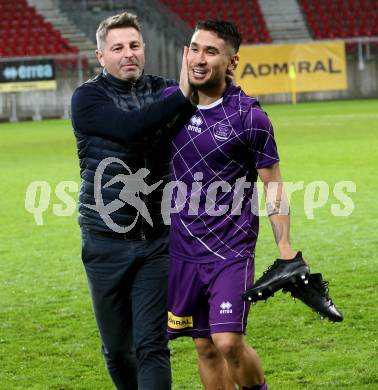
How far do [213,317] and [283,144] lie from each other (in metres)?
15.6

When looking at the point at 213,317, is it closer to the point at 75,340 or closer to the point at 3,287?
the point at 75,340

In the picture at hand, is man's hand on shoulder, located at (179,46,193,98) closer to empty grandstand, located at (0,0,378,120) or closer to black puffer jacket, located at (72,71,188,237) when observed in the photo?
black puffer jacket, located at (72,71,188,237)

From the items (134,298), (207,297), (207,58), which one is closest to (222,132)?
(207,58)

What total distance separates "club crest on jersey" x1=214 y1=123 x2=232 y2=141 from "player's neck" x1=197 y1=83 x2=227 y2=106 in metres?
0.13

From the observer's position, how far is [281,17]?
39.5 metres

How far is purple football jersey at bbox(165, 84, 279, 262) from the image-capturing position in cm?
500

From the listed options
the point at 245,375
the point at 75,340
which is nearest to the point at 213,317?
the point at 245,375

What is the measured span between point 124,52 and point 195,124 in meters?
0.47

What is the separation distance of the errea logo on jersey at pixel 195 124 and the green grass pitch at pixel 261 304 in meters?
1.76

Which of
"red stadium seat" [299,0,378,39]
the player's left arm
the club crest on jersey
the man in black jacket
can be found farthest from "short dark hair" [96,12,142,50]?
"red stadium seat" [299,0,378,39]

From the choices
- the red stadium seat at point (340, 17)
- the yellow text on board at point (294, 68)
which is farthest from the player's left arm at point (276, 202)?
the red stadium seat at point (340, 17)

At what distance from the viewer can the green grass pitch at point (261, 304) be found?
252 inches

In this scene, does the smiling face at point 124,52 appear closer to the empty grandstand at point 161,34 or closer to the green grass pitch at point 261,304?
the green grass pitch at point 261,304

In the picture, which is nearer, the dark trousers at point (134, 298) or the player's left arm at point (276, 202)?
the player's left arm at point (276, 202)
